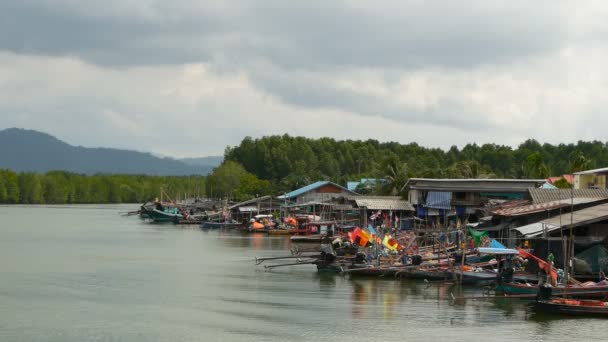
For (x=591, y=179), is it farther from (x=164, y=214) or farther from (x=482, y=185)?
(x=164, y=214)

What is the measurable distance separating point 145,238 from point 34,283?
3077cm

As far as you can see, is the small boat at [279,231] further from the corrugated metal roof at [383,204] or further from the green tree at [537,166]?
the green tree at [537,166]

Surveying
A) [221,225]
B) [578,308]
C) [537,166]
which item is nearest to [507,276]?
[578,308]

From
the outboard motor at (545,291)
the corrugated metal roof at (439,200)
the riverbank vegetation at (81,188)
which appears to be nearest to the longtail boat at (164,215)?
the corrugated metal roof at (439,200)

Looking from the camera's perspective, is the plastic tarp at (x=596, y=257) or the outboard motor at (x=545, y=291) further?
the plastic tarp at (x=596, y=257)

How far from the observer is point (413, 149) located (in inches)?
4998

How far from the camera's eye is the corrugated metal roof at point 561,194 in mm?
38809

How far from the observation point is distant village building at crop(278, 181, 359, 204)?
7975 centimetres

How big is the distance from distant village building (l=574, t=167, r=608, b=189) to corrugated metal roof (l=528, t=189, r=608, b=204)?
1302 cm

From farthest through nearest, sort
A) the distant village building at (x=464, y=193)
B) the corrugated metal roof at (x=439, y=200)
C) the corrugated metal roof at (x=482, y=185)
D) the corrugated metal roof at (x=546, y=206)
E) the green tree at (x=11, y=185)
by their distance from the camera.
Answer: the green tree at (x=11, y=185) → the corrugated metal roof at (x=439, y=200) → the distant village building at (x=464, y=193) → the corrugated metal roof at (x=482, y=185) → the corrugated metal roof at (x=546, y=206)

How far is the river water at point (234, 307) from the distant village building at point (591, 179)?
73.0ft

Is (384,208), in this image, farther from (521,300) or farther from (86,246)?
(521,300)

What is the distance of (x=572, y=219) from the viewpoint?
31.2 meters

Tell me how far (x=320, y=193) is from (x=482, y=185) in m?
25.5
